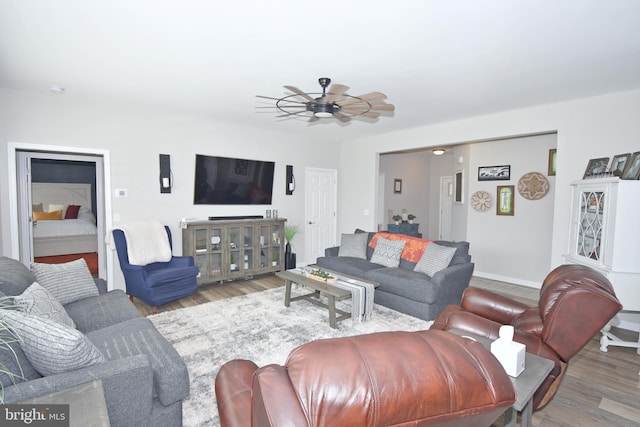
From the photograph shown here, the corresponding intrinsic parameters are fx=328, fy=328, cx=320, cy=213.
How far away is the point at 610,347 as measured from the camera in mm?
3309

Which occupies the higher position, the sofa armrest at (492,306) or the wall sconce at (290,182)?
the wall sconce at (290,182)

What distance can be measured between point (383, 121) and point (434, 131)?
35.5 inches

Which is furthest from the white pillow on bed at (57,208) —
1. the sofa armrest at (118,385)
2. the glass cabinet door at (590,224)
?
the glass cabinet door at (590,224)

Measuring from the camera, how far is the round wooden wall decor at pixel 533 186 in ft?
17.5

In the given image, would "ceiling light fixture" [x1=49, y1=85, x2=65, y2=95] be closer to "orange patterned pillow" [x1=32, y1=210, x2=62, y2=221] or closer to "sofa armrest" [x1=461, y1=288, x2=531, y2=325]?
"orange patterned pillow" [x1=32, y1=210, x2=62, y2=221]

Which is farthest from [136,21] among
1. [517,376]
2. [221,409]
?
[517,376]

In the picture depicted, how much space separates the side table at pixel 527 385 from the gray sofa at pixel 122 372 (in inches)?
66.9

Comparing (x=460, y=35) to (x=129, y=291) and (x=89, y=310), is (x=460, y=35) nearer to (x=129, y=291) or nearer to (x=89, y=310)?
(x=89, y=310)

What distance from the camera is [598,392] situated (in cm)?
252

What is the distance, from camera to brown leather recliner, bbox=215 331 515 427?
30.1 inches

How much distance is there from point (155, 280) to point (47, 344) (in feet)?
8.79

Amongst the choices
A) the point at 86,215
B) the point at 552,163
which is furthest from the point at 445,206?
the point at 86,215

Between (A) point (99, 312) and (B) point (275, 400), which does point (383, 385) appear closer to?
(B) point (275, 400)

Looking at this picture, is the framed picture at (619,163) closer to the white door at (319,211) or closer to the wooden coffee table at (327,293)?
the wooden coffee table at (327,293)
